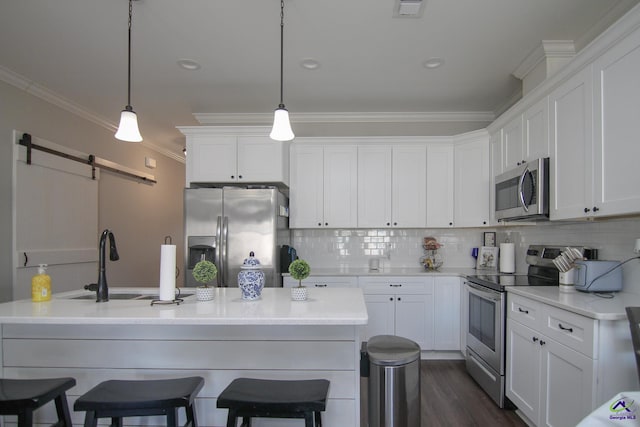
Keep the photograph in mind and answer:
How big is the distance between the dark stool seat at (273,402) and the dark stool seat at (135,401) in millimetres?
185

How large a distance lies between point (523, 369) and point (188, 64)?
356 centimetres

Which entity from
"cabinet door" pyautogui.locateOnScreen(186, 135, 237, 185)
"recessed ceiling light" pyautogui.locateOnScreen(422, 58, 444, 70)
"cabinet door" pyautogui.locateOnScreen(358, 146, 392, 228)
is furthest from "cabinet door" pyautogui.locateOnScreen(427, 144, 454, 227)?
"cabinet door" pyautogui.locateOnScreen(186, 135, 237, 185)

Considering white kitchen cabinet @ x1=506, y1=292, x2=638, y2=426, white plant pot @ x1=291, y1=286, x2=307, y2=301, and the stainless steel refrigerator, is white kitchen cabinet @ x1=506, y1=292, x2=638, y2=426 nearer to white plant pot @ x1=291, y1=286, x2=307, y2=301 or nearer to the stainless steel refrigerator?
white plant pot @ x1=291, y1=286, x2=307, y2=301

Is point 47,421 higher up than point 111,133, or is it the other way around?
point 111,133

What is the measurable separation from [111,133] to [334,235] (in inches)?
134

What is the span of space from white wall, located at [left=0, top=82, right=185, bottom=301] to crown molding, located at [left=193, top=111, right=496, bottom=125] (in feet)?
4.26

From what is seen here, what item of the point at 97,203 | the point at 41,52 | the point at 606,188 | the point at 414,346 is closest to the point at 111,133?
the point at 97,203

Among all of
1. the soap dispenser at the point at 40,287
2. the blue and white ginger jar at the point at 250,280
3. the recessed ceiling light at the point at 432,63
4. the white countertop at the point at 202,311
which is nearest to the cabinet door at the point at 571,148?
the recessed ceiling light at the point at 432,63

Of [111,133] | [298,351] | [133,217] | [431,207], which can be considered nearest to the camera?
[298,351]

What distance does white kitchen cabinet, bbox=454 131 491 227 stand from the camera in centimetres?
378

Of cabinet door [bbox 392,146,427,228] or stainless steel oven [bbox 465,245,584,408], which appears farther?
cabinet door [bbox 392,146,427,228]

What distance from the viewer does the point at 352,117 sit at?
4.35 m

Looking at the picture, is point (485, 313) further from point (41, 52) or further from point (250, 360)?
point (41, 52)

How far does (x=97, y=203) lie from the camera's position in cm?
451
